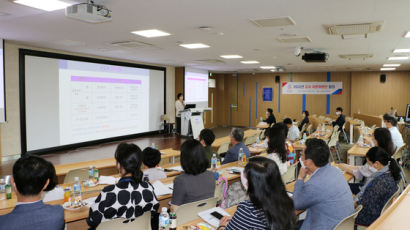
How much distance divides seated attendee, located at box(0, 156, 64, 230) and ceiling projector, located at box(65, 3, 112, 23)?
2.56 m

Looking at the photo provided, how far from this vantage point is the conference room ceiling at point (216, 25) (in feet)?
14.0

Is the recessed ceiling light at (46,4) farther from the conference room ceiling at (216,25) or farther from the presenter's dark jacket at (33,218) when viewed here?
the presenter's dark jacket at (33,218)

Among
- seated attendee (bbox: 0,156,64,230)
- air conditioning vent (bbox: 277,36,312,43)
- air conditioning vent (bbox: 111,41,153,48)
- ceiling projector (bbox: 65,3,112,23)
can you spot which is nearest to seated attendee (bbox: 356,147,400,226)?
seated attendee (bbox: 0,156,64,230)

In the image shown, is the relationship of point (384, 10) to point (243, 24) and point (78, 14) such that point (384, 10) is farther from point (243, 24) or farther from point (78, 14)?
point (78, 14)

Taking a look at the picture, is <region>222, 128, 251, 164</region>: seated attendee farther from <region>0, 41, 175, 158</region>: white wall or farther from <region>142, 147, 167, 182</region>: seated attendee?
<region>0, 41, 175, 158</region>: white wall

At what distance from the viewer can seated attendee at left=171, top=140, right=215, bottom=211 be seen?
282cm

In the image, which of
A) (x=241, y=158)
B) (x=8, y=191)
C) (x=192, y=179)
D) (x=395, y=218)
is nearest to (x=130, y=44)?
(x=241, y=158)

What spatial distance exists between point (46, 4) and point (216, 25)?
8.82 feet

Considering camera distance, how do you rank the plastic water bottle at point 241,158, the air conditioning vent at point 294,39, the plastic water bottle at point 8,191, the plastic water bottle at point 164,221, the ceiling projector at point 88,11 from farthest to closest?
the air conditioning vent at point 294,39 < the plastic water bottle at point 241,158 < the ceiling projector at point 88,11 < the plastic water bottle at point 8,191 < the plastic water bottle at point 164,221

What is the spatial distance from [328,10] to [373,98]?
12.9 metres

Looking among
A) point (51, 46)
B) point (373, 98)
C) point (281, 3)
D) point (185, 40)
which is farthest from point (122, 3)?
point (373, 98)

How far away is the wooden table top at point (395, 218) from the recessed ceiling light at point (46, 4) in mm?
4334

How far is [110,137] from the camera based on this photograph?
10594 mm

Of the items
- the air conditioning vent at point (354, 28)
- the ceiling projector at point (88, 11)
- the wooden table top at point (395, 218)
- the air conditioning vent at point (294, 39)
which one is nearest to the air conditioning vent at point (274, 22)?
the air conditioning vent at point (354, 28)
